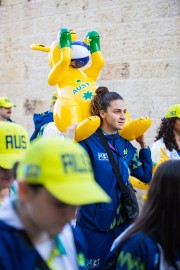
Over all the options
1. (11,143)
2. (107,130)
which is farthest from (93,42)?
(11,143)

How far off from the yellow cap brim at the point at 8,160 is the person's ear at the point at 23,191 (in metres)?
0.62

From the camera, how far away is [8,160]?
2.12 meters

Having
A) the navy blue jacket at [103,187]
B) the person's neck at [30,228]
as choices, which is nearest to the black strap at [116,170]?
the navy blue jacket at [103,187]

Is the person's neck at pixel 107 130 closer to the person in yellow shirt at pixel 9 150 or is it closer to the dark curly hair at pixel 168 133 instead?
the dark curly hair at pixel 168 133

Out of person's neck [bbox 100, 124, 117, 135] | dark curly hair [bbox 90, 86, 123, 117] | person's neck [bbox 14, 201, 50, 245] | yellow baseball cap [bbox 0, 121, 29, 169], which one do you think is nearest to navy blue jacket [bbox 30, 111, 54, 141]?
dark curly hair [bbox 90, 86, 123, 117]

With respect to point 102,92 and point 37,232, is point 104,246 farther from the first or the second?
point 37,232

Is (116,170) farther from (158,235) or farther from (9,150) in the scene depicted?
(158,235)

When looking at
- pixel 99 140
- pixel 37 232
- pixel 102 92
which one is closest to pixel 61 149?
pixel 37 232

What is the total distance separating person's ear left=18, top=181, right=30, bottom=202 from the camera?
145cm

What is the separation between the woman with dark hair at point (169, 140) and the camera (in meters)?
4.15

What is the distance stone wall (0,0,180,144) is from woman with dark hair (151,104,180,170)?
3.94 feet

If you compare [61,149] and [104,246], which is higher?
[61,149]

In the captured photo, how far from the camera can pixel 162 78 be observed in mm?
5520

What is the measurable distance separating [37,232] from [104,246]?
1.90 meters
